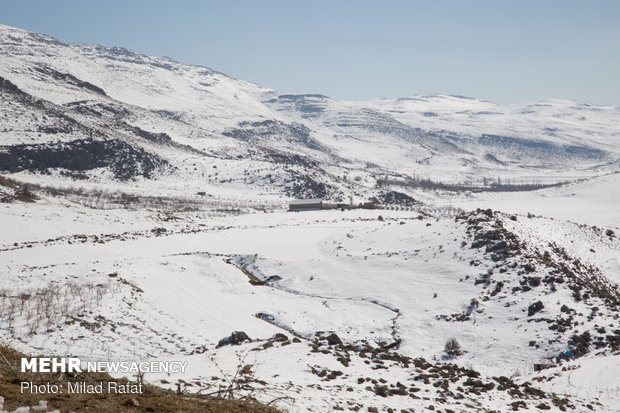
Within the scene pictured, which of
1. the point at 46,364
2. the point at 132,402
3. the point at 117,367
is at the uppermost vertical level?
the point at 132,402

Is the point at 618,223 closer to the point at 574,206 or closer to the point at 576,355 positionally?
the point at 574,206

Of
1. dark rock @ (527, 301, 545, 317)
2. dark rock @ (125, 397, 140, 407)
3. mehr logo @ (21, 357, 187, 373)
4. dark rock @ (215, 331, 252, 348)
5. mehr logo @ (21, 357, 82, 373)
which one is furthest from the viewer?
dark rock @ (527, 301, 545, 317)

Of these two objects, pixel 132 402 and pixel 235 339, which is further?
pixel 235 339

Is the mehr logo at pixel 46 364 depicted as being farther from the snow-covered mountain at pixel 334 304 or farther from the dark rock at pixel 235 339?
the dark rock at pixel 235 339

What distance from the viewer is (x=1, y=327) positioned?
2102cm

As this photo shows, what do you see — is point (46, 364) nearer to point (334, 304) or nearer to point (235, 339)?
point (235, 339)

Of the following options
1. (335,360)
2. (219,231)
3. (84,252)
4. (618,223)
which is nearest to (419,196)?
(618,223)

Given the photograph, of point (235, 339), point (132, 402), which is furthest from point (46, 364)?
point (235, 339)

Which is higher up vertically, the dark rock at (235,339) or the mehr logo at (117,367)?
the mehr logo at (117,367)

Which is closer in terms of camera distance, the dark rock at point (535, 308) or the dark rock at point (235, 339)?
the dark rock at point (235, 339)

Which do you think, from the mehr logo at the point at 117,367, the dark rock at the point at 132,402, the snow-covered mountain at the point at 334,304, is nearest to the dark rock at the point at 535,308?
the snow-covered mountain at the point at 334,304

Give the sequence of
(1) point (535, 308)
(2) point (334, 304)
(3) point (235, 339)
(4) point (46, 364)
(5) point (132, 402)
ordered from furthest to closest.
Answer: (2) point (334, 304) < (1) point (535, 308) < (3) point (235, 339) < (4) point (46, 364) < (5) point (132, 402)

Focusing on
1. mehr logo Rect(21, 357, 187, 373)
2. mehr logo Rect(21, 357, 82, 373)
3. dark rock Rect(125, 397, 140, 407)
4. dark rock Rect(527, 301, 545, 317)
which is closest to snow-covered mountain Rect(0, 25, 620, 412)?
dark rock Rect(527, 301, 545, 317)

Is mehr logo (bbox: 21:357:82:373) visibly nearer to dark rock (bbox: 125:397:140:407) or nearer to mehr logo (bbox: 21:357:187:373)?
mehr logo (bbox: 21:357:187:373)
